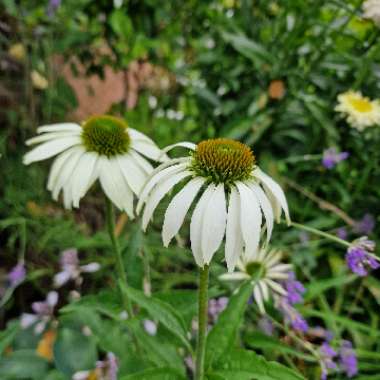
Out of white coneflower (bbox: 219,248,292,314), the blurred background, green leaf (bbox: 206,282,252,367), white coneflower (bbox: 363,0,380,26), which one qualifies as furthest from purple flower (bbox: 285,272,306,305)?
white coneflower (bbox: 363,0,380,26)

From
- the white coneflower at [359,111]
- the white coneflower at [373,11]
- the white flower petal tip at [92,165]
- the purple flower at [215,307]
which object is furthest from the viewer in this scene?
the white coneflower at [359,111]

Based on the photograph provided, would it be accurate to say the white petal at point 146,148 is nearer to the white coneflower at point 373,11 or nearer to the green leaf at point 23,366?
the green leaf at point 23,366

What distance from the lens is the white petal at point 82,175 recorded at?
0.74m

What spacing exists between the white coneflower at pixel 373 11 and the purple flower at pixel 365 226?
51cm

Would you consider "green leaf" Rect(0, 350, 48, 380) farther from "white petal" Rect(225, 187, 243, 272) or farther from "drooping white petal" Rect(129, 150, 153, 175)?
"white petal" Rect(225, 187, 243, 272)

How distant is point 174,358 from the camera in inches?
33.1

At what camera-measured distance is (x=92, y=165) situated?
2.60 feet

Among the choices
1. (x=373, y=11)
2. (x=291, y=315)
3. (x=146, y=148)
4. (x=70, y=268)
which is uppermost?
(x=373, y=11)

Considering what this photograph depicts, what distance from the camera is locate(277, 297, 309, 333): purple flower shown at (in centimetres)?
99

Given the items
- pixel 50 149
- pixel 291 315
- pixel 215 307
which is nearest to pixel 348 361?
pixel 291 315

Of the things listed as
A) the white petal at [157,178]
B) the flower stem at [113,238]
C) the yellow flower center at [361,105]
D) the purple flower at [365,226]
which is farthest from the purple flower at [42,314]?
the yellow flower center at [361,105]

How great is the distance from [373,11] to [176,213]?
92 cm

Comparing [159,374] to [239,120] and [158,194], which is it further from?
[239,120]

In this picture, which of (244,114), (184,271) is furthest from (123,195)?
(244,114)
